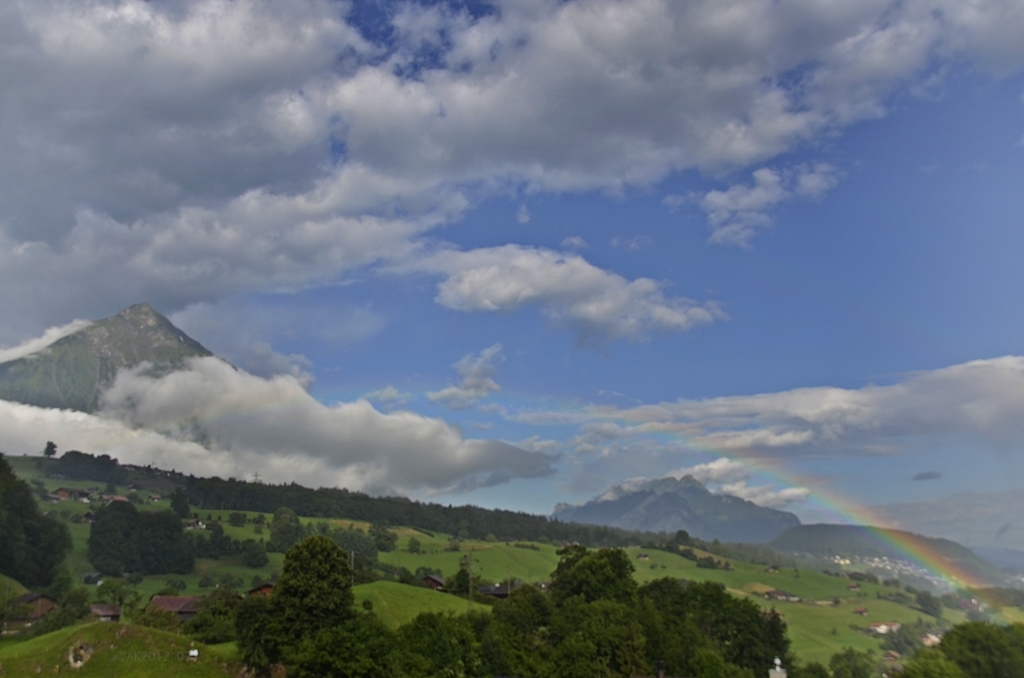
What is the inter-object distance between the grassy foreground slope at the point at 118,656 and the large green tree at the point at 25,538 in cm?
7935

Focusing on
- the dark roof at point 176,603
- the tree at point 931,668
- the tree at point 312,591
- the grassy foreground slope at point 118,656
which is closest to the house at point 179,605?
the dark roof at point 176,603

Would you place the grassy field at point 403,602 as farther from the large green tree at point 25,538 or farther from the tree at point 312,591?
the large green tree at point 25,538

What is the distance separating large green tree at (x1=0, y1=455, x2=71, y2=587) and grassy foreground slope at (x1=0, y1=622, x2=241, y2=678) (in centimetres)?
7935

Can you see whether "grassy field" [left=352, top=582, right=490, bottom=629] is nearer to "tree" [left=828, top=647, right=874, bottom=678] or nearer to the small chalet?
"tree" [left=828, top=647, right=874, bottom=678]

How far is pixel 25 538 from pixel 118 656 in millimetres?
95809

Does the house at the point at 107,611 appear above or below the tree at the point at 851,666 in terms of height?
below

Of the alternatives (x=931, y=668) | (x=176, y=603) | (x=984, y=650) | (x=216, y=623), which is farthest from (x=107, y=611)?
(x=984, y=650)

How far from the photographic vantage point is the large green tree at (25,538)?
473ft

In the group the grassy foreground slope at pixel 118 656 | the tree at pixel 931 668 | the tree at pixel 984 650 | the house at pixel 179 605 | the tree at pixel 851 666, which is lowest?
the house at pixel 179 605

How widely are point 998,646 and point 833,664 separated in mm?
41140

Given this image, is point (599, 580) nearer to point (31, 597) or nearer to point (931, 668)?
point (931, 668)

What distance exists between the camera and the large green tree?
144 metres

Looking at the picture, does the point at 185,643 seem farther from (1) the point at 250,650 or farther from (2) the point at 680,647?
(2) the point at 680,647

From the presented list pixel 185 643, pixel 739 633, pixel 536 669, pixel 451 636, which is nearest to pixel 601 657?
pixel 536 669
